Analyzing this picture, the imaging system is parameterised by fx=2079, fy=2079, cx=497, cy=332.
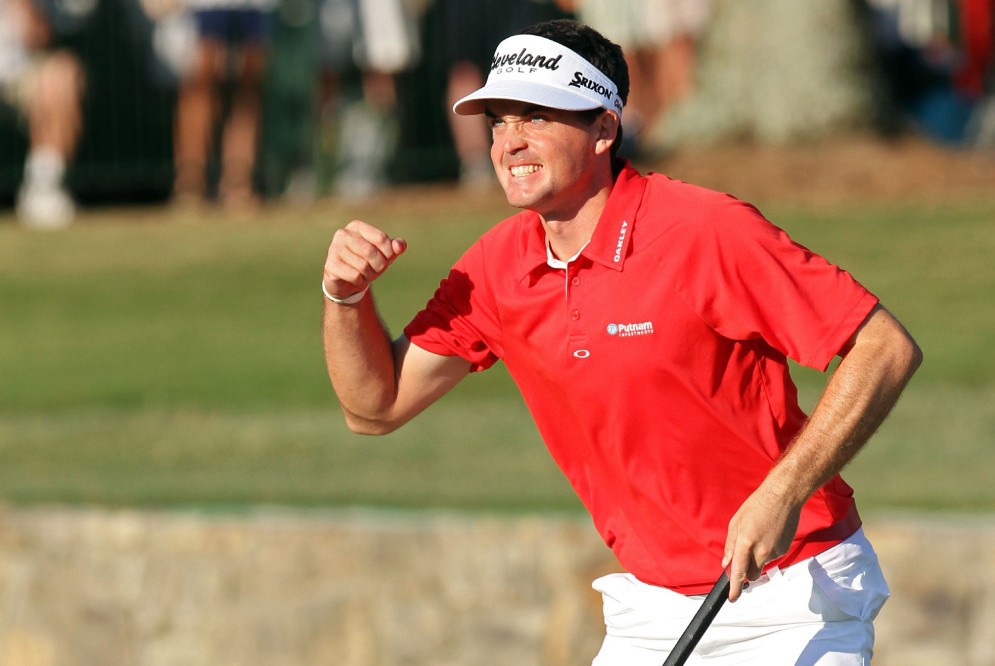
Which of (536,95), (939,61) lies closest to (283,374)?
(939,61)

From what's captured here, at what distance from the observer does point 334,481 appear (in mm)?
10594

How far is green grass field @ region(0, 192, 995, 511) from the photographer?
10359 millimetres

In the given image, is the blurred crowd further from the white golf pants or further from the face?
the white golf pants

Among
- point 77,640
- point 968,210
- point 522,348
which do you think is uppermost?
point 522,348

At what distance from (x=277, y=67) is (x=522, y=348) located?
1125 cm

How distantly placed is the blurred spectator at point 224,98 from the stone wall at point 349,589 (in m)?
6.74

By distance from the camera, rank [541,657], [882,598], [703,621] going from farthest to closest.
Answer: [541,657]
[882,598]
[703,621]

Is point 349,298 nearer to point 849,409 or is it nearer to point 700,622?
point 700,622

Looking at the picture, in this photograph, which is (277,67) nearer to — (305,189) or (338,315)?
(305,189)

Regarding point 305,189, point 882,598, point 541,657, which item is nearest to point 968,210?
point 305,189

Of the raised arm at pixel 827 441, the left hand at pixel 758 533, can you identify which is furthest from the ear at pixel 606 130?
the left hand at pixel 758 533

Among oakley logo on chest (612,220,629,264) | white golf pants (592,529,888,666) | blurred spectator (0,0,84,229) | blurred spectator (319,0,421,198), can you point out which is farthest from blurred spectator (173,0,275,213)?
white golf pants (592,529,888,666)

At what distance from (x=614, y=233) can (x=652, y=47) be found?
40.1 ft

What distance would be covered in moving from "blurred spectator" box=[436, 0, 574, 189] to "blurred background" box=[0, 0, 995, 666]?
34 mm
